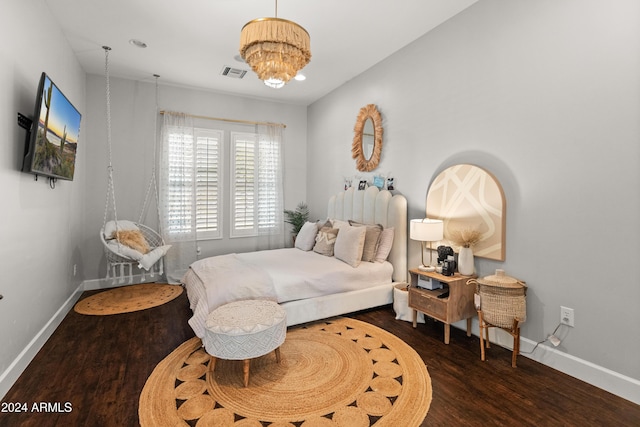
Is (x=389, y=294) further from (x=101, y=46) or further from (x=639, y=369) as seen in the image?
(x=101, y=46)

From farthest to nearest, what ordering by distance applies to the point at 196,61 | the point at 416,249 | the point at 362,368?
1. the point at 196,61
2. the point at 416,249
3. the point at 362,368

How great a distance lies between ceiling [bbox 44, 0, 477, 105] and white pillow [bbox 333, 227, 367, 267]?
85.8 inches

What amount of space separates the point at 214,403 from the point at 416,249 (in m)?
2.56

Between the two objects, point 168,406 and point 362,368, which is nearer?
point 168,406

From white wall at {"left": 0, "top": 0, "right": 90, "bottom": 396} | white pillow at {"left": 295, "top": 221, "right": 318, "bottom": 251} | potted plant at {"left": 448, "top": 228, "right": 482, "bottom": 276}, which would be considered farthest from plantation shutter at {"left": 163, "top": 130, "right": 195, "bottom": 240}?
potted plant at {"left": 448, "top": 228, "right": 482, "bottom": 276}

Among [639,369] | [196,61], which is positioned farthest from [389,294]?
[196,61]

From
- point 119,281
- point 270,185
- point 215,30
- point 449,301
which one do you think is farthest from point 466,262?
point 119,281

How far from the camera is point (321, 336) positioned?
9.66 ft

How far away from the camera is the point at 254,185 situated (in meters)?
5.54

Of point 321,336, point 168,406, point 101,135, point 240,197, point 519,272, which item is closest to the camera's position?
point 168,406

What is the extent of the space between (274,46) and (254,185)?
3517mm

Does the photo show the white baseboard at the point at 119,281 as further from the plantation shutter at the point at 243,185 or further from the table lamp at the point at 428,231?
the table lamp at the point at 428,231

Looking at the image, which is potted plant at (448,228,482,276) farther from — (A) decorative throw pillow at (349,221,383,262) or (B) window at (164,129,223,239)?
(B) window at (164,129,223,239)

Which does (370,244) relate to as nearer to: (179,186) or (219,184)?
(219,184)
